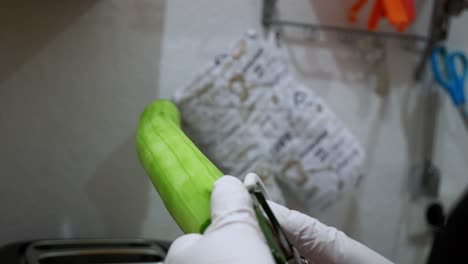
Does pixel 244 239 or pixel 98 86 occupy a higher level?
pixel 98 86

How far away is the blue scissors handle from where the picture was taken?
1.07 m

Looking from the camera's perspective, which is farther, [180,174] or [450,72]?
[450,72]

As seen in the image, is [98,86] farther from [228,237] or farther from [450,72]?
[450,72]

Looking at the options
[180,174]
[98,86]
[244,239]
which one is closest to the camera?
[244,239]

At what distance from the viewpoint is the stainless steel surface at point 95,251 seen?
2.48 feet

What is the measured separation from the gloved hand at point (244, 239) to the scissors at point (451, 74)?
0.75m

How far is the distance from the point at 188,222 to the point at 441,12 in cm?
91

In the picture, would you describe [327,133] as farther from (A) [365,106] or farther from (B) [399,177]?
(B) [399,177]

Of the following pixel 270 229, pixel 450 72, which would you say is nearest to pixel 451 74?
pixel 450 72

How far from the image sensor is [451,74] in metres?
1.09

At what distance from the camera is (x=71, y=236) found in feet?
3.03

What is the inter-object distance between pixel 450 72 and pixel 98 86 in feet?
2.95

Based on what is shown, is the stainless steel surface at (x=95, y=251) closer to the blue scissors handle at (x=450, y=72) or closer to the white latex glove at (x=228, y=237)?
the white latex glove at (x=228, y=237)

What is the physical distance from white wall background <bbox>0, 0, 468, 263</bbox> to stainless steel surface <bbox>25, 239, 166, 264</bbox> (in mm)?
116
